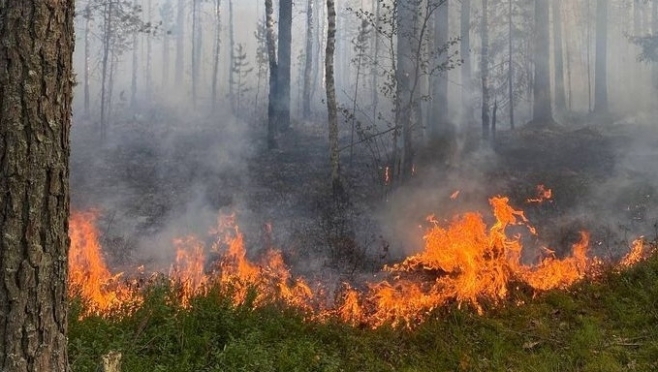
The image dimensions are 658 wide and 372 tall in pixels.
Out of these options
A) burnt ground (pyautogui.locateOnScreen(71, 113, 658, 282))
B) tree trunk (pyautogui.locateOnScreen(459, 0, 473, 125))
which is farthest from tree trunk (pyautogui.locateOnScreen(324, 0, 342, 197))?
tree trunk (pyautogui.locateOnScreen(459, 0, 473, 125))

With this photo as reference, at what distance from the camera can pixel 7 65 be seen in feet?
8.55

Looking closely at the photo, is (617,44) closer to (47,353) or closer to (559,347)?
(559,347)

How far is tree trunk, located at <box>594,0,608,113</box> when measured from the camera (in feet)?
82.0

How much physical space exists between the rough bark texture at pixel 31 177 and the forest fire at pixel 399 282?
286 cm

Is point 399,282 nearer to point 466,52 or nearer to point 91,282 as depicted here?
point 91,282

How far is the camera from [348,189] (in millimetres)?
12883

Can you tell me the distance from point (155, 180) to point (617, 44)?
2030 inches

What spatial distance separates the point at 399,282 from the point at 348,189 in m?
6.00

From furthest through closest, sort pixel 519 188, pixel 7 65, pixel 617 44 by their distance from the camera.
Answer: pixel 617 44, pixel 519 188, pixel 7 65

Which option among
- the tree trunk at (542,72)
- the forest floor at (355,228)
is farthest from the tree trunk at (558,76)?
the forest floor at (355,228)

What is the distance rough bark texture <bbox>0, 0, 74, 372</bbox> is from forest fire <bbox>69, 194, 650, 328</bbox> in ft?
9.38

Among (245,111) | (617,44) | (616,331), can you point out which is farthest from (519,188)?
(617,44)

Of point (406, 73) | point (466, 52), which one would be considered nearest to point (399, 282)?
point (406, 73)

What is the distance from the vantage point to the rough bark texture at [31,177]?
261cm
